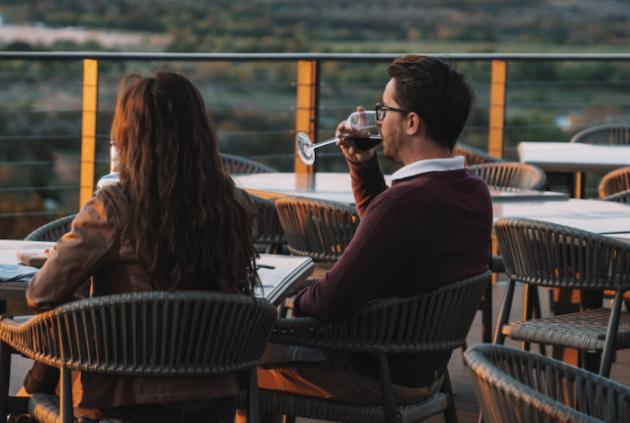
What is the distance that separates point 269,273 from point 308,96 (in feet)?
9.45

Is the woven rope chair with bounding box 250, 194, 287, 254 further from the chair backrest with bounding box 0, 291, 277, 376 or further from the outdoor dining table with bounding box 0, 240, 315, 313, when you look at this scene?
the chair backrest with bounding box 0, 291, 277, 376

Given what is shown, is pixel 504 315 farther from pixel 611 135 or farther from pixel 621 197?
pixel 611 135

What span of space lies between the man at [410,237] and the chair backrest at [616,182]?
2.15 m

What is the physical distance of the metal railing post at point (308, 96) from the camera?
15.8 feet

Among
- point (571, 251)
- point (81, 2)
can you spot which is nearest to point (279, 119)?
A: point (81, 2)

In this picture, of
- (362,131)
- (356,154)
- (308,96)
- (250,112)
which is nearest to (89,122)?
(308,96)

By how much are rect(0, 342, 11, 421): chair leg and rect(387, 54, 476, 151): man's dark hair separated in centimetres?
104

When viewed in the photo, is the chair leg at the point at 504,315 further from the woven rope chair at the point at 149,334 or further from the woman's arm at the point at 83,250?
the woman's arm at the point at 83,250

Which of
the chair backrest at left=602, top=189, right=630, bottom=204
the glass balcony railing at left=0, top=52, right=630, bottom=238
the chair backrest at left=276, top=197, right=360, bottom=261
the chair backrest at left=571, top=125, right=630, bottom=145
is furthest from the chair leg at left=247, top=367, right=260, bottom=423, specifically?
the glass balcony railing at left=0, top=52, right=630, bottom=238

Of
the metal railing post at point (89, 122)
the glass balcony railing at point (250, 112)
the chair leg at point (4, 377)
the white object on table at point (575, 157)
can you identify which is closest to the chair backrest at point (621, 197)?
the white object on table at point (575, 157)

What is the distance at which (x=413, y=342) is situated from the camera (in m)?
1.83

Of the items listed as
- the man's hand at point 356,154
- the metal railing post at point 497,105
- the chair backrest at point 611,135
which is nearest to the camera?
the man's hand at point 356,154

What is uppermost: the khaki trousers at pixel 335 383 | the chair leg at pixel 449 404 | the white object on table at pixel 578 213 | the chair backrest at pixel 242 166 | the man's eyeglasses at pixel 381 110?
the man's eyeglasses at pixel 381 110

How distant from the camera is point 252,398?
1.76 metres
